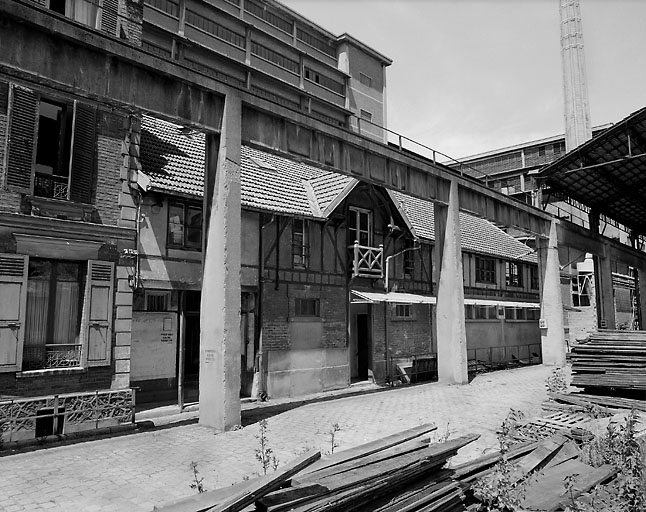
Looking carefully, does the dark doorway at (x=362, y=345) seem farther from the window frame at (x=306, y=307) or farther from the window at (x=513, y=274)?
the window at (x=513, y=274)

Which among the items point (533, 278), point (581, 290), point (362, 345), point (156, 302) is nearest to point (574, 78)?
point (581, 290)

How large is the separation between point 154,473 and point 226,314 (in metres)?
3.26

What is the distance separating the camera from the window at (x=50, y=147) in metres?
11.7

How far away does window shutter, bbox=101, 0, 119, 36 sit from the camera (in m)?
13.7

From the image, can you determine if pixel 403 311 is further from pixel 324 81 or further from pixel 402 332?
pixel 324 81

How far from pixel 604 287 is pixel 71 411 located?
28.8 metres

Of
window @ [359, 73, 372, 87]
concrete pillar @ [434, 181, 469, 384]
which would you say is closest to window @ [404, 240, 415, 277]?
concrete pillar @ [434, 181, 469, 384]

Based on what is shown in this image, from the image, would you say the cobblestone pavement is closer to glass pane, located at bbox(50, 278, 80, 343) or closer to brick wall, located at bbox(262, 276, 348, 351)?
brick wall, located at bbox(262, 276, 348, 351)

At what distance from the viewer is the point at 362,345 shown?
20453 mm

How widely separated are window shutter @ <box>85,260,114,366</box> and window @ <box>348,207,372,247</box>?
9103 mm

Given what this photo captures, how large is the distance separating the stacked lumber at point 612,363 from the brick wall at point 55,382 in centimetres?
1203

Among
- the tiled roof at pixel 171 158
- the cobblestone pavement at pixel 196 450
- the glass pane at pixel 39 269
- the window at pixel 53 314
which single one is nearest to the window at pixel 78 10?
the tiled roof at pixel 171 158

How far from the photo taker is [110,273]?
42.3 feet

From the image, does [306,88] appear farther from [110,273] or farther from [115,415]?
[115,415]
